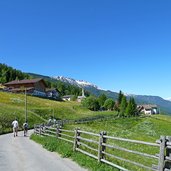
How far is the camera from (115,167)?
14172mm

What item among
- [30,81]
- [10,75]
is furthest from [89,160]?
[10,75]

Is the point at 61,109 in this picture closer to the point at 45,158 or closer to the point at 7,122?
the point at 7,122

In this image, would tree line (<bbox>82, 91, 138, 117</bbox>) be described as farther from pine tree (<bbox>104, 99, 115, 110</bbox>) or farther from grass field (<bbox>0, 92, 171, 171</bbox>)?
grass field (<bbox>0, 92, 171, 171</bbox>)

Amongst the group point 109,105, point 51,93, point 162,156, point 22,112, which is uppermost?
point 51,93

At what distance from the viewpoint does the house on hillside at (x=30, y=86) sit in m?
144

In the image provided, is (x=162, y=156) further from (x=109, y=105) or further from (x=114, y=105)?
(x=114, y=105)

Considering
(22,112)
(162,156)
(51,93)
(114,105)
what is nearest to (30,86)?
(51,93)

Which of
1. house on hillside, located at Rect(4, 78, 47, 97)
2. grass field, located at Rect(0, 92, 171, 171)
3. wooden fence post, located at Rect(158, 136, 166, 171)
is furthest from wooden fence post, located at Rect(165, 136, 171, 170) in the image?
house on hillside, located at Rect(4, 78, 47, 97)

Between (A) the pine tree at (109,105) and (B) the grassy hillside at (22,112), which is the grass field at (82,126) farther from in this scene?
(A) the pine tree at (109,105)

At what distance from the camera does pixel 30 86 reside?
476 feet

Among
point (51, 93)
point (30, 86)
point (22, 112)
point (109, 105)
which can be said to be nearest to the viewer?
point (22, 112)

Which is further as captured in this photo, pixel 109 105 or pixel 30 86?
pixel 109 105

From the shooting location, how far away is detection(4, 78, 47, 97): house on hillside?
144 metres

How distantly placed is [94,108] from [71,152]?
131 m
